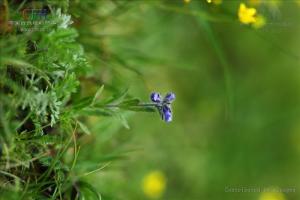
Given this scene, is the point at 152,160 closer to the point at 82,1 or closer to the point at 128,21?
the point at 128,21

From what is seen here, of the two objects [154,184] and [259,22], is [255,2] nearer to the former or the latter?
[259,22]

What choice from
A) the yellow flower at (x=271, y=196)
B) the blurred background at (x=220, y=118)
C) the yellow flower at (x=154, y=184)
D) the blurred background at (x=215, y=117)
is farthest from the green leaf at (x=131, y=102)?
the yellow flower at (x=271, y=196)

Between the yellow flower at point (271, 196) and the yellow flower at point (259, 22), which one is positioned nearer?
the yellow flower at point (259, 22)

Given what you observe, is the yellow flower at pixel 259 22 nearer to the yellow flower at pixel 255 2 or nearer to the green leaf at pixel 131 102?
the yellow flower at pixel 255 2

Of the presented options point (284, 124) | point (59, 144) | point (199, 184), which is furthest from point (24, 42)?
point (284, 124)

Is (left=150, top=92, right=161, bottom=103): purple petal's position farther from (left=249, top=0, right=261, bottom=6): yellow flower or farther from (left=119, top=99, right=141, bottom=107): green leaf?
(left=249, top=0, right=261, bottom=6): yellow flower

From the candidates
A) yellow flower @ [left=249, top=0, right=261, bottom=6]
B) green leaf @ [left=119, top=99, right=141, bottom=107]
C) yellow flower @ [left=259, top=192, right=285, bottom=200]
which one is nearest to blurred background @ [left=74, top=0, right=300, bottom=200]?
yellow flower @ [left=259, top=192, right=285, bottom=200]

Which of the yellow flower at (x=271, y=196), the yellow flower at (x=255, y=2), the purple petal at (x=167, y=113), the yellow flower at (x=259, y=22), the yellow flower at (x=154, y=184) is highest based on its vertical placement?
the yellow flower at (x=255, y=2)

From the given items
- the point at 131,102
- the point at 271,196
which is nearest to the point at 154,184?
the point at 271,196
